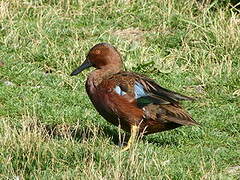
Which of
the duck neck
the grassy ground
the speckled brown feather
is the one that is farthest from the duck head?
the grassy ground

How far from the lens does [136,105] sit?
25.7 ft

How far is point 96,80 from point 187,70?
9.52 ft

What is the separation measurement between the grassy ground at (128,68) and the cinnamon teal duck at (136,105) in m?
0.23

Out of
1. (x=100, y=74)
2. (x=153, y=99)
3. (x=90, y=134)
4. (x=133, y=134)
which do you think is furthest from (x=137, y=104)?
(x=90, y=134)

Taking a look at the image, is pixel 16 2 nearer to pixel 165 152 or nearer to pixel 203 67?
pixel 203 67

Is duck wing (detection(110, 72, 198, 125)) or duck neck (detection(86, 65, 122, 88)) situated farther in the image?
duck neck (detection(86, 65, 122, 88))

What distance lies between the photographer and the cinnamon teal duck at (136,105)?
25.6 feet

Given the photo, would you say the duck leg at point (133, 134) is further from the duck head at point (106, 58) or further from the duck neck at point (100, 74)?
the duck head at point (106, 58)

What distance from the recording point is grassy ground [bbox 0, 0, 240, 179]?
6.98m

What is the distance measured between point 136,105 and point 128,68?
2.91 meters

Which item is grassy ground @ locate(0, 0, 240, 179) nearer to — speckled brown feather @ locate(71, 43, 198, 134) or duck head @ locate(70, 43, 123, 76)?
speckled brown feather @ locate(71, 43, 198, 134)

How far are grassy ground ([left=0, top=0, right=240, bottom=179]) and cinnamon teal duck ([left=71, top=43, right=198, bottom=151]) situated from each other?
0.23 m

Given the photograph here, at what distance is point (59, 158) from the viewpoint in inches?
281

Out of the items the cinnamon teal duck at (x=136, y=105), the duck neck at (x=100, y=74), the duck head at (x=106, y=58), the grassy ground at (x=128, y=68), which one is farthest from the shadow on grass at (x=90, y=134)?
the duck head at (x=106, y=58)
